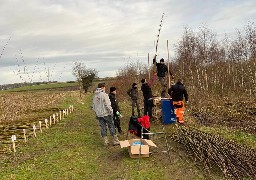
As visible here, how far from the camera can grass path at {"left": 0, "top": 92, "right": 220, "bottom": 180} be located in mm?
9344

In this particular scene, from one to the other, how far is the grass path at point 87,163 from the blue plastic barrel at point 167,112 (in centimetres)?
252

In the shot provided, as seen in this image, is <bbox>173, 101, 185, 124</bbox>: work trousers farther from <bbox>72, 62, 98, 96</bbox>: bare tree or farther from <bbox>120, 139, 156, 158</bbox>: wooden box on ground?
<bbox>72, 62, 98, 96</bbox>: bare tree

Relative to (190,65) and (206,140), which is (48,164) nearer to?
(206,140)

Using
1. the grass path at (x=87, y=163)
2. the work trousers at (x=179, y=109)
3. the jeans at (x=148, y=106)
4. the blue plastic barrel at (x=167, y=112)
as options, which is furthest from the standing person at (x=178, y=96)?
the jeans at (x=148, y=106)

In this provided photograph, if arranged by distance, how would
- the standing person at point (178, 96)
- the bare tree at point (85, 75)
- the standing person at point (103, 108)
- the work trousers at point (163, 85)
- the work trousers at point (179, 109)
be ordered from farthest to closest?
the bare tree at point (85, 75), the work trousers at point (163, 85), the work trousers at point (179, 109), the standing person at point (178, 96), the standing person at point (103, 108)

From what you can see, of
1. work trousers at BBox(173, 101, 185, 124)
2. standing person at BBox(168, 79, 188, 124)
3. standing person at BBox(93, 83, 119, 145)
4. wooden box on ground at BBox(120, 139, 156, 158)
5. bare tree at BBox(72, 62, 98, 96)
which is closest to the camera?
wooden box on ground at BBox(120, 139, 156, 158)

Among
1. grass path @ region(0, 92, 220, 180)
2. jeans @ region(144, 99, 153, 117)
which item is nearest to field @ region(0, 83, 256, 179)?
grass path @ region(0, 92, 220, 180)

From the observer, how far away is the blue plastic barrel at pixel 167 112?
15812 mm

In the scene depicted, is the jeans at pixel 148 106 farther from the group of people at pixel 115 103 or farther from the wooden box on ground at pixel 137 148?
the wooden box on ground at pixel 137 148

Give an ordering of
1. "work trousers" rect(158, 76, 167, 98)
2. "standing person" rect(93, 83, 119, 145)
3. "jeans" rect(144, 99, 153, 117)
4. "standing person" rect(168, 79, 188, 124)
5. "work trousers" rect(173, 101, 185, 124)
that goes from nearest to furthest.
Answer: "standing person" rect(93, 83, 119, 145)
"standing person" rect(168, 79, 188, 124)
"work trousers" rect(173, 101, 185, 124)
"jeans" rect(144, 99, 153, 117)
"work trousers" rect(158, 76, 167, 98)

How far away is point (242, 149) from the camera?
1030cm

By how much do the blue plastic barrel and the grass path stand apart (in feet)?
8.26

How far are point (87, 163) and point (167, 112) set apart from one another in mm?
6156

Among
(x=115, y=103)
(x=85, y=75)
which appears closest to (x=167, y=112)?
(x=115, y=103)
